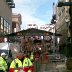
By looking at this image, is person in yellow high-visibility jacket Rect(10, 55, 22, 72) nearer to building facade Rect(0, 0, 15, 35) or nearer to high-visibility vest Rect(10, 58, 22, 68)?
high-visibility vest Rect(10, 58, 22, 68)

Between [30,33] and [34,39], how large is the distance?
55.3 ft

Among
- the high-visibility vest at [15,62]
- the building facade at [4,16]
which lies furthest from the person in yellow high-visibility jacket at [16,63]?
the building facade at [4,16]

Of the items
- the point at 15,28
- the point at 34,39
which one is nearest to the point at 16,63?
the point at 34,39

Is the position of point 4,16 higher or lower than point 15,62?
higher

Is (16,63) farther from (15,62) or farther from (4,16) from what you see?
Answer: (4,16)

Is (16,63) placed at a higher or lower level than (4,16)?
lower

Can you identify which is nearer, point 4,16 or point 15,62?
point 15,62

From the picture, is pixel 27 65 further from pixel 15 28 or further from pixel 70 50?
pixel 15 28

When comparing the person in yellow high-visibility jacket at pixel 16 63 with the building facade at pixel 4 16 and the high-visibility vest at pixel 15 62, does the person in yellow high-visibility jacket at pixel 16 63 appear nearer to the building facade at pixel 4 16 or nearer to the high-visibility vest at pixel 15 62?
the high-visibility vest at pixel 15 62

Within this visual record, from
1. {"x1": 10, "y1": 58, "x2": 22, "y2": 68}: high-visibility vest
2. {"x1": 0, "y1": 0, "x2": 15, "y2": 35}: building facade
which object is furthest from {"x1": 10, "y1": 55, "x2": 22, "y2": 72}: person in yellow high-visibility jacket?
{"x1": 0, "y1": 0, "x2": 15, "y2": 35}: building facade

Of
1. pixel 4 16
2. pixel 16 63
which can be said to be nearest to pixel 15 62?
pixel 16 63

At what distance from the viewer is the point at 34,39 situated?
5350 cm

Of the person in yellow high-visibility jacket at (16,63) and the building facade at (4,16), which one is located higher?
the building facade at (4,16)

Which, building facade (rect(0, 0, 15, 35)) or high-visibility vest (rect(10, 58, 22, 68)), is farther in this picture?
building facade (rect(0, 0, 15, 35))
